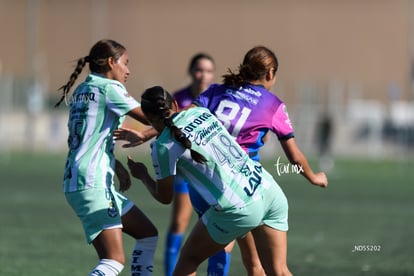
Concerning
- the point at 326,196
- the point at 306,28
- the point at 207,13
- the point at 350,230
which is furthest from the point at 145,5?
the point at 350,230

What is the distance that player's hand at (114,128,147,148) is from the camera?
7648 millimetres

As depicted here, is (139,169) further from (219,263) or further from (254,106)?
(219,263)

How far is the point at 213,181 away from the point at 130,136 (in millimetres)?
1018

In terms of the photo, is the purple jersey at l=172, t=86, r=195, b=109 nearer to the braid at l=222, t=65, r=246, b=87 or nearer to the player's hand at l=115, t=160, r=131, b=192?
the player's hand at l=115, t=160, r=131, b=192

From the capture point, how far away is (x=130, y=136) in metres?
7.70

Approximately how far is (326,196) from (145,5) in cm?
Answer: 3947

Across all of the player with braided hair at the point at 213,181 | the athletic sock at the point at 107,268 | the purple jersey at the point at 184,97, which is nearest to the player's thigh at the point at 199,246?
the player with braided hair at the point at 213,181

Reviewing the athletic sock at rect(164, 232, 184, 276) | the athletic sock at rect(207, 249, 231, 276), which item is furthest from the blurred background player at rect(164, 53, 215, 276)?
the athletic sock at rect(207, 249, 231, 276)

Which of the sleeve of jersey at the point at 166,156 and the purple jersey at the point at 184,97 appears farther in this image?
the purple jersey at the point at 184,97

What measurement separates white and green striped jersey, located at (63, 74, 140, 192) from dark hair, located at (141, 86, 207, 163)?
1.35ft

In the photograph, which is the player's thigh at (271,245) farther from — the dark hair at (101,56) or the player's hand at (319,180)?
the dark hair at (101,56)

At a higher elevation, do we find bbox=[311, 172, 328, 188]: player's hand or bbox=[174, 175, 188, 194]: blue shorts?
bbox=[311, 172, 328, 188]: player's hand

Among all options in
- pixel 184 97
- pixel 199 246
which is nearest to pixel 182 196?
pixel 184 97

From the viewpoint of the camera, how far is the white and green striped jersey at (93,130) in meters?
7.44
